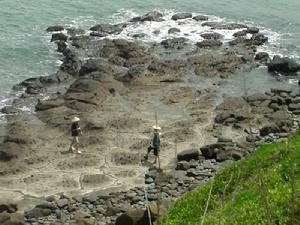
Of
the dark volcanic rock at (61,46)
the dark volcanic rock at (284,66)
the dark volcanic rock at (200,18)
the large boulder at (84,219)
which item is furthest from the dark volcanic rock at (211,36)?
the large boulder at (84,219)

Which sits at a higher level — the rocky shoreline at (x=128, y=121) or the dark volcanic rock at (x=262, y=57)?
the dark volcanic rock at (x=262, y=57)

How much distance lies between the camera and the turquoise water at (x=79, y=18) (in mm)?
41469

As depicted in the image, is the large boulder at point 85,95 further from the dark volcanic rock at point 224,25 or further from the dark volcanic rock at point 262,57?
the dark volcanic rock at point 224,25

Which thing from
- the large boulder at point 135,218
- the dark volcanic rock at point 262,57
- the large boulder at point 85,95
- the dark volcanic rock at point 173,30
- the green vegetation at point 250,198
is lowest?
the large boulder at point 85,95

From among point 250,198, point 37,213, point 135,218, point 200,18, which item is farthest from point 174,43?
point 250,198

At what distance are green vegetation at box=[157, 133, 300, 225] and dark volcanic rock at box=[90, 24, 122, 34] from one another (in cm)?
2980

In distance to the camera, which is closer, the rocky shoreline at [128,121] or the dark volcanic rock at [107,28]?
the rocky shoreline at [128,121]

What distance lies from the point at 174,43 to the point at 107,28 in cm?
677

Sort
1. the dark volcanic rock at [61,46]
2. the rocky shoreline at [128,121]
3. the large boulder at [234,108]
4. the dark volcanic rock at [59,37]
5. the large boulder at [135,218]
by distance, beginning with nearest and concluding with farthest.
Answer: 1. the large boulder at [135,218]
2. the rocky shoreline at [128,121]
3. the large boulder at [234,108]
4. the dark volcanic rock at [61,46]
5. the dark volcanic rock at [59,37]

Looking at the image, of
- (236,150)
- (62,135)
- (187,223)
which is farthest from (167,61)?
(187,223)

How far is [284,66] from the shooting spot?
39.1 m

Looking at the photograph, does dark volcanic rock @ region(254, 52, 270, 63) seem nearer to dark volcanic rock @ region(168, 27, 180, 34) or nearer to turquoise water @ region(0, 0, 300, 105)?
turquoise water @ region(0, 0, 300, 105)

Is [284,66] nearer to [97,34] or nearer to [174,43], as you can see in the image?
[174,43]

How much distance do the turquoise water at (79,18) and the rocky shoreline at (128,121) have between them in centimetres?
178
